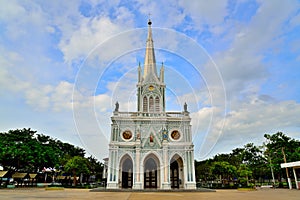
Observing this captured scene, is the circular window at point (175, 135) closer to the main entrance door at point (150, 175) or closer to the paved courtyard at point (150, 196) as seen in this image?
the main entrance door at point (150, 175)

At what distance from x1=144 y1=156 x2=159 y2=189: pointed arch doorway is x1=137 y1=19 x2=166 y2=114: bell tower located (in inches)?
272

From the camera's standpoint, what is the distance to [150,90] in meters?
35.9

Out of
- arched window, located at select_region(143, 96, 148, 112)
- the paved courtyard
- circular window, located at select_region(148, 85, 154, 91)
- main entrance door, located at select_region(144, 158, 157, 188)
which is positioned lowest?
the paved courtyard

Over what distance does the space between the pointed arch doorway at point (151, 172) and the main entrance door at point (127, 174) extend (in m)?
2.15

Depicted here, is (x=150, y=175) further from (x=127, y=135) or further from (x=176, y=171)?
(x=127, y=135)

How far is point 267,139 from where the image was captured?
1547 inches

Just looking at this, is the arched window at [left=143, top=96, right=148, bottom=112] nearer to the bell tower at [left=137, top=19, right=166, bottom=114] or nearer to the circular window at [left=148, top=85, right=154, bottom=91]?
the bell tower at [left=137, top=19, right=166, bottom=114]

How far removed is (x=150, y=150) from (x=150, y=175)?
167 inches

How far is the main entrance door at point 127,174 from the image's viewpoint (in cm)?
3181

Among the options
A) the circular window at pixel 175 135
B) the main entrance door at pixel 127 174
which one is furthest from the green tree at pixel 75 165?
the circular window at pixel 175 135

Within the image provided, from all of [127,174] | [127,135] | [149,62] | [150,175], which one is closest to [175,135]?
[150,175]

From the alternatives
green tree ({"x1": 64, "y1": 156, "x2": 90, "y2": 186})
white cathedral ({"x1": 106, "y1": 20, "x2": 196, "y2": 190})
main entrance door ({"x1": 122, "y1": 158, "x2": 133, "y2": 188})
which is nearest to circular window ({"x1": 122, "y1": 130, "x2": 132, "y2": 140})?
white cathedral ({"x1": 106, "y1": 20, "x2": 196, "y2": 190})

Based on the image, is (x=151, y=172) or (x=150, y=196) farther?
(x=151, y=172)

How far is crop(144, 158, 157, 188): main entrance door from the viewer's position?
31.4 meters
